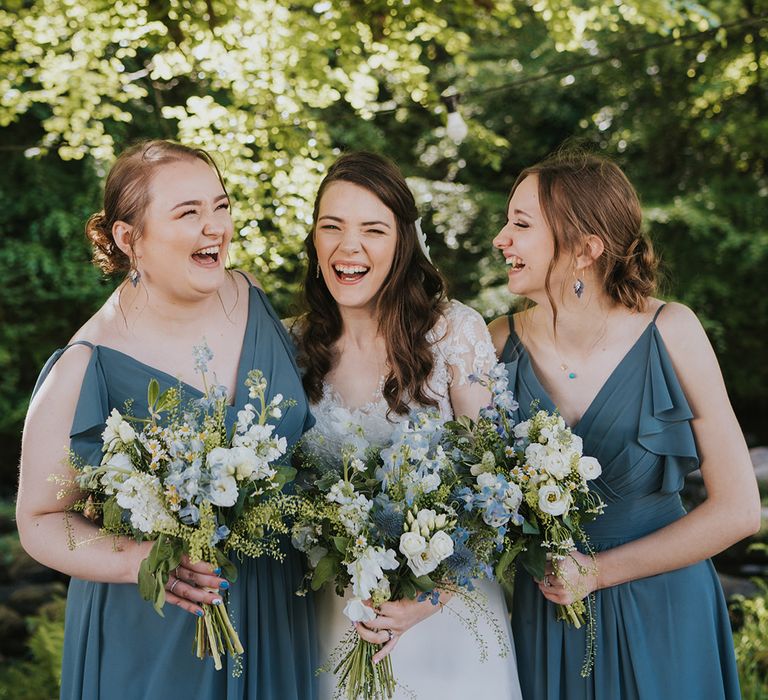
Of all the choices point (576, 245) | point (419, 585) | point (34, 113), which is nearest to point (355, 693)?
point (419, 585)

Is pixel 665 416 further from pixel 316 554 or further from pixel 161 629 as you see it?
pixel 161 629

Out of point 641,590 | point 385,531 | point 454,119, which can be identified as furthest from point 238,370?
point 454,119

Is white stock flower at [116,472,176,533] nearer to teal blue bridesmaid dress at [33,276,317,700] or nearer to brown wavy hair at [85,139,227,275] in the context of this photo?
teal blue bridesmaid dress at [33,276,317,700]

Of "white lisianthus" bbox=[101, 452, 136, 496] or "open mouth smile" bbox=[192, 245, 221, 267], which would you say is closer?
"white lisianthus" bbox=[101, 452, 136, 496]

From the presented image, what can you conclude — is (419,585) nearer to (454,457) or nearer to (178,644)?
(454,457)

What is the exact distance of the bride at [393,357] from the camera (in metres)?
3.11

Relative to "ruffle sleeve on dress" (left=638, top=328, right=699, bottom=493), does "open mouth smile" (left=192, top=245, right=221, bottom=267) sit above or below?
above

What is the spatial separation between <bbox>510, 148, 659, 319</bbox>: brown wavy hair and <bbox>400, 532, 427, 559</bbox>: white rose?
3.68 feet

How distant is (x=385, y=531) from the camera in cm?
254

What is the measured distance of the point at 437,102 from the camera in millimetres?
5598

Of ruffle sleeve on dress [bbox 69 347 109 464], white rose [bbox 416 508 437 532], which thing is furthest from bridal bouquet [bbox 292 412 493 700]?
ruffle sleeve on dress [bbox 69 347 109 464]

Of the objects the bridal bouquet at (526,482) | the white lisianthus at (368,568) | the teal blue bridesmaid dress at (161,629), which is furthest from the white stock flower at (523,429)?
the teal blue bridesmaid dress at (161,629)

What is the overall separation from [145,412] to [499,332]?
4.24ft

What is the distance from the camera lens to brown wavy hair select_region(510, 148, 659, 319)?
3.06 m
